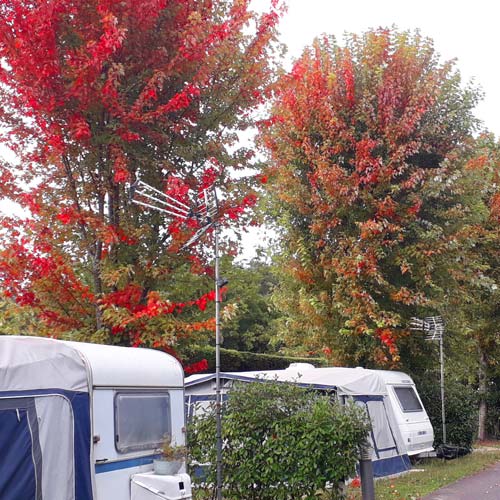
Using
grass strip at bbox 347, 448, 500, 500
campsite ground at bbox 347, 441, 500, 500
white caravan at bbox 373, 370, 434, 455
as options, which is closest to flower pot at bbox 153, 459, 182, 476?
grass strip at bbox 347, 448, 500, 500

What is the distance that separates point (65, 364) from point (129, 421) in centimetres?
108

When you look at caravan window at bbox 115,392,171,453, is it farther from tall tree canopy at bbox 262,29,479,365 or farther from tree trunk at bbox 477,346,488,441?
tree trunk at bbox 477,346,488,441

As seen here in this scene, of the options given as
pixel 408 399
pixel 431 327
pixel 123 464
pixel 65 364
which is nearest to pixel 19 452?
pixel 65 364

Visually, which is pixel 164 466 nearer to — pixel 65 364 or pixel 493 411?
pixel 65 364

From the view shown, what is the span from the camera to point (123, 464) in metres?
7.27

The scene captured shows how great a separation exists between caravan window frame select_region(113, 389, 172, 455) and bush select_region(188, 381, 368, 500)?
1.40m

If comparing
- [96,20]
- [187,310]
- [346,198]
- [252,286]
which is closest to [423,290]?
[346,198]

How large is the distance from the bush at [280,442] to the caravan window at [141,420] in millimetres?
1520

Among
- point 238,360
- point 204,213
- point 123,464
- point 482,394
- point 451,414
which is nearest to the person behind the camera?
point 123,464

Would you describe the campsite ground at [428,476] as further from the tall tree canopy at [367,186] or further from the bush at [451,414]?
the tall tree canopy at [367,186]

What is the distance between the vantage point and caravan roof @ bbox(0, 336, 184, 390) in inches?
262

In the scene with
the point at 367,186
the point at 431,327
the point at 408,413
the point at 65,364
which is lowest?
the point at 408,413

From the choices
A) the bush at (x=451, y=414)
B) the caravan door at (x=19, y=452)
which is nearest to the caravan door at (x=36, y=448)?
the caravan door at (x=19, y=452)

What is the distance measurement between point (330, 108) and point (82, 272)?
8.46 m
